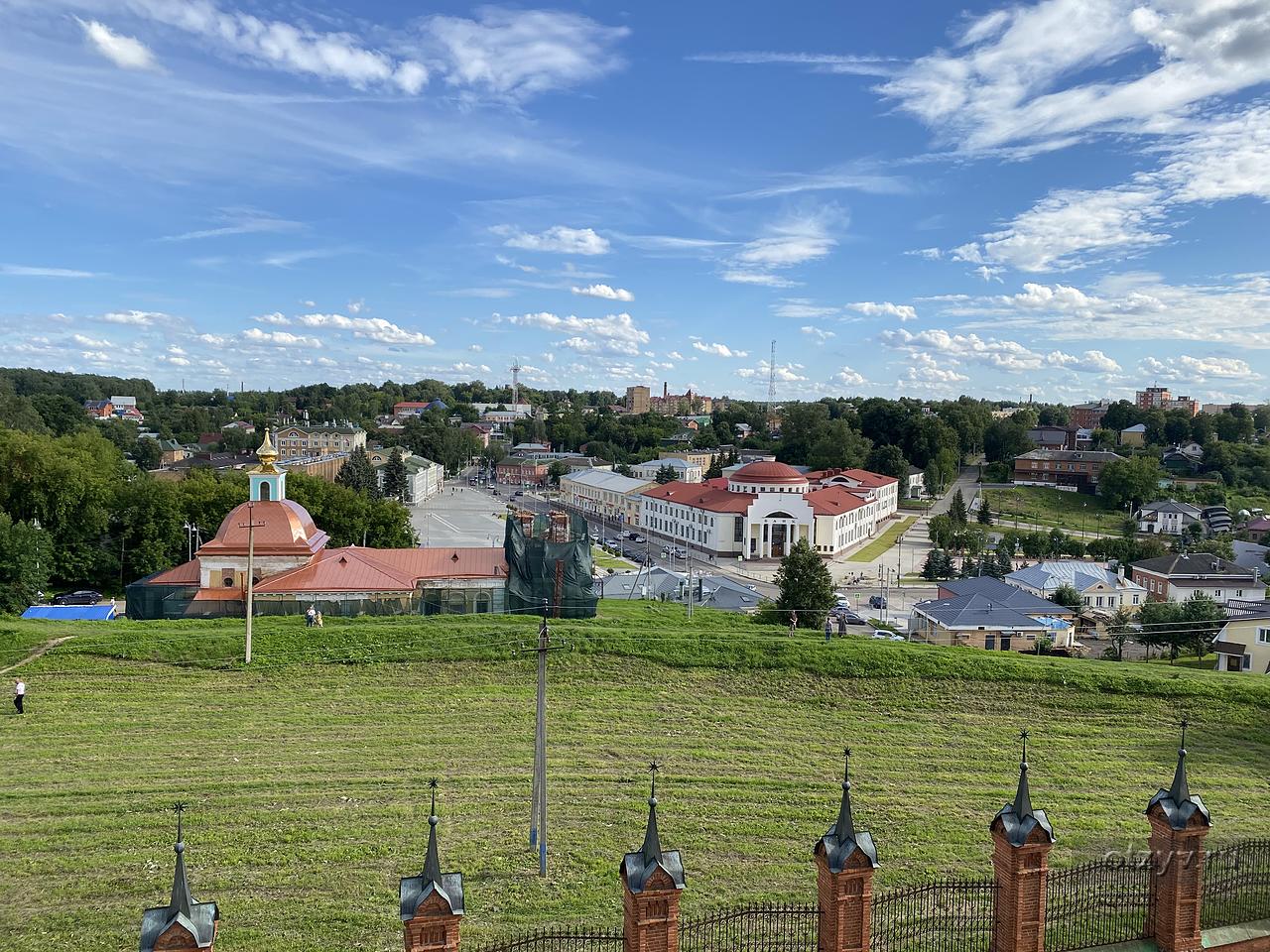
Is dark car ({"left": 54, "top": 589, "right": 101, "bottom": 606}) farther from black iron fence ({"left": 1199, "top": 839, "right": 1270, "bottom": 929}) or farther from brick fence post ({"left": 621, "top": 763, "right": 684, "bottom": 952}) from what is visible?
black iron fence ({"left": 1199, "top": 839, "right": 1270, "bottom": 929})

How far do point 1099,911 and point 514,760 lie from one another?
8587 mm

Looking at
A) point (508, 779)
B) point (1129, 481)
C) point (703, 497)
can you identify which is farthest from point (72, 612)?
point (1129, 481)

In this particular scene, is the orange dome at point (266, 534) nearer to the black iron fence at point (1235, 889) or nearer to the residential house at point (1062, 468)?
the black iron fence at point (1235, 889)

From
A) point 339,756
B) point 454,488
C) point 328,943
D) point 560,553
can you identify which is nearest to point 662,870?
point 328,943

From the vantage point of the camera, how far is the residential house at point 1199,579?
4594 cm

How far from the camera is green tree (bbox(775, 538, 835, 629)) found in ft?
93.6

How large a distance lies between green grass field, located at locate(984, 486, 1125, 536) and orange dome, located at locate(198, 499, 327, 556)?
228 ft

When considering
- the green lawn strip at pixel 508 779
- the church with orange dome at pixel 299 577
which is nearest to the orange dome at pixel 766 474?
the church with orange dome at pixel 299 577

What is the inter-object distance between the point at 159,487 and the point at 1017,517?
75.8m

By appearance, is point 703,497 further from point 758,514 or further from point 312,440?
point 312,440

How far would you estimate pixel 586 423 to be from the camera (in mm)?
144500

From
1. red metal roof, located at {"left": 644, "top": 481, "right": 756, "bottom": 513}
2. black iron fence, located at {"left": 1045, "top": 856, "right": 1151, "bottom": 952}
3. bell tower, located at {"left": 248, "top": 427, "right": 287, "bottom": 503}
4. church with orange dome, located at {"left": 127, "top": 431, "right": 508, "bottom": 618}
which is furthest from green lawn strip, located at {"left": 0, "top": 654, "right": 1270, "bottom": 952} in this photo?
red metal roof, located at {"left": 644, "top": 481, "right": 756, "bottom": 513}

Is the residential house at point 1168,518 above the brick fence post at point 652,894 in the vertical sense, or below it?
below

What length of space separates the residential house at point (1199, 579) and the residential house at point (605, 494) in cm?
4018
